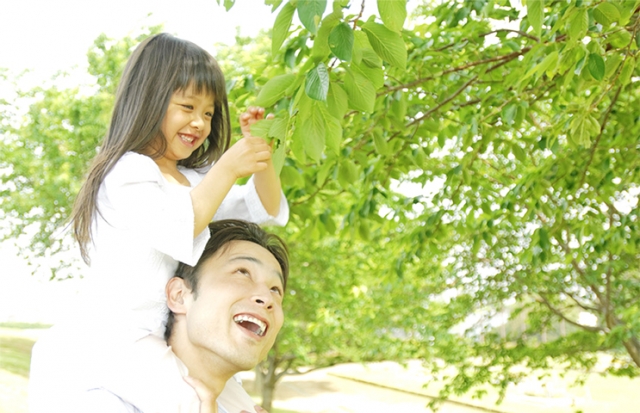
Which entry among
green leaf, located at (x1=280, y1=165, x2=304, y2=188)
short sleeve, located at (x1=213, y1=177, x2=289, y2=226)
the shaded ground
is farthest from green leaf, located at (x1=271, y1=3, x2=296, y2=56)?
the shaded ground

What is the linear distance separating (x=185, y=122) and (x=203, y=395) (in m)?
0.74

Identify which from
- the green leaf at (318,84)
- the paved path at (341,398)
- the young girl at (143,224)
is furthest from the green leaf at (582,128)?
the paved path at (341,398)

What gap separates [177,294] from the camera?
1.93 m

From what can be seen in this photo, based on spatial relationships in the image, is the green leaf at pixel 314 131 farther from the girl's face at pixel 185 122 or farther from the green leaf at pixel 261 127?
the girl's face at pixel 185 122

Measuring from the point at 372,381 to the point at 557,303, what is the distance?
1490 centimetres

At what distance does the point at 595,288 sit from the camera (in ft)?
23.1

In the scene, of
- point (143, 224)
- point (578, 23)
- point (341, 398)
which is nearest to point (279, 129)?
point (143, 224)

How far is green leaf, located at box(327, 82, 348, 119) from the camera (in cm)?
159

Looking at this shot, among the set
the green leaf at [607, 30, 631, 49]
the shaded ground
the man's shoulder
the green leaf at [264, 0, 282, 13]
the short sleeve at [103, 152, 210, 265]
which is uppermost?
the shaded ground

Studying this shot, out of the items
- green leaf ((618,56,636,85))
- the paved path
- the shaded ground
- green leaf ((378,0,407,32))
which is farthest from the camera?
the paved path

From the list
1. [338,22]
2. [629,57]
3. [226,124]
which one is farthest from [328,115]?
[629,57]

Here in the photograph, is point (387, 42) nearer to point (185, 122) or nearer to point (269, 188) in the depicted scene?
point (185, 122)

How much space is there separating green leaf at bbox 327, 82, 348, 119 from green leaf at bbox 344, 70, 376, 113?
24mm

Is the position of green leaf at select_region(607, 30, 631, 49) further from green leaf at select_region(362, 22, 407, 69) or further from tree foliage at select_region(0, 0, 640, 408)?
green leaf at select_region(362, 22, 407, 69)
